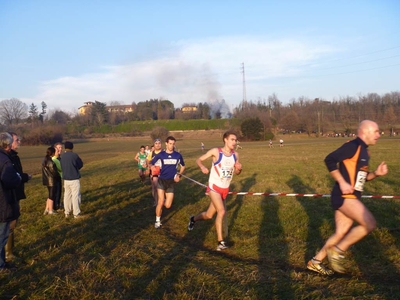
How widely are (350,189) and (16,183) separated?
182 inches

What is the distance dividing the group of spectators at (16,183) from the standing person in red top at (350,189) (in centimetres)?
450

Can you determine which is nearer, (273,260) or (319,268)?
(319,268)

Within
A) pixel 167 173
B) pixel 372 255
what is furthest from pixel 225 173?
pixel 372 255

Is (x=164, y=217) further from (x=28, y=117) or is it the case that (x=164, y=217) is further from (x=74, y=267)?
(x=28, y=117)

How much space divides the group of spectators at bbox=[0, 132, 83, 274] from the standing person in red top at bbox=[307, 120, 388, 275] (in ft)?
14.8

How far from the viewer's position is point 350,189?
480cm

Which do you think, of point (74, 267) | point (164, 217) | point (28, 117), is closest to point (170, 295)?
point (74, 267)

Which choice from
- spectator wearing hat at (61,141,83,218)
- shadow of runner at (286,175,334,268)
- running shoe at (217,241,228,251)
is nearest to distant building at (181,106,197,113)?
shadow of runner at (286,175,334,268)

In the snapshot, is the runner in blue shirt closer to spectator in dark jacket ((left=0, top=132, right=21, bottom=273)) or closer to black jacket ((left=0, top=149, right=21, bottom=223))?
spectator in dark jacket ((left=0, top=132, right=21, bottom=273))

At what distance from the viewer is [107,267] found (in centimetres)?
555

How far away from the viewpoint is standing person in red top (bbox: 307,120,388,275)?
4.84 m

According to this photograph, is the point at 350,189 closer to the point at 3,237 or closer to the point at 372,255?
the point at 372,255

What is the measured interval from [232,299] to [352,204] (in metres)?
1.98

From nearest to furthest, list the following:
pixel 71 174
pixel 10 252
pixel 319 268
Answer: pixel 319 268, pixel 10 252, pixel 71 174
